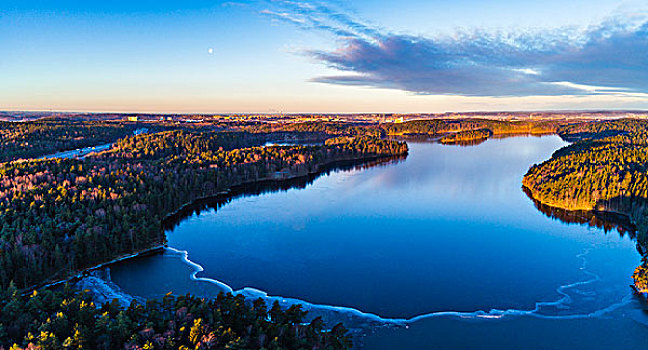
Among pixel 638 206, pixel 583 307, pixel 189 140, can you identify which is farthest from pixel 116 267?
pixel 189 140

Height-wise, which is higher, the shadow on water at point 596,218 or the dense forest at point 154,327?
the dense forest at point 154,327

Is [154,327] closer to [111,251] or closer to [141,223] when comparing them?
[111,251]

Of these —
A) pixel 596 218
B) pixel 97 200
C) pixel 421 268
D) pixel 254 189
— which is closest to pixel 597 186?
pixel 596 218

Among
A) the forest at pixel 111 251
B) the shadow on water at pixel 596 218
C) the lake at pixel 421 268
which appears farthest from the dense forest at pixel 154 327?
the shadow on water at pixel 596 218

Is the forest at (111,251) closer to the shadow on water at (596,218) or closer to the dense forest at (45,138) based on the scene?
the dense forest at (45,138)

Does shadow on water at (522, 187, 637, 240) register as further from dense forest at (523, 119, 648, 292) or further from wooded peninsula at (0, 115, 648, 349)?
wooded peninsula at (0, 115, 648, 349)

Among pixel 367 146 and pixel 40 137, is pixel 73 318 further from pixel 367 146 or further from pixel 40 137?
pixel 40 137

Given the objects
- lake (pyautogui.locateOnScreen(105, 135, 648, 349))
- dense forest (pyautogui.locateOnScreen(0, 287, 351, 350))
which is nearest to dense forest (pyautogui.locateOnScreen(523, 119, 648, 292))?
lake (pyautogui.locateOnScreen(105, 135, 648, 349))
